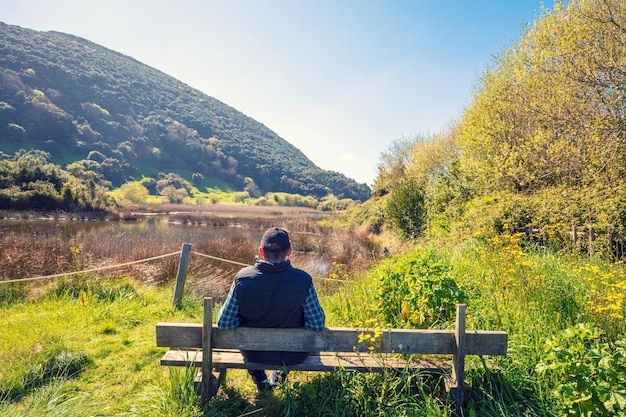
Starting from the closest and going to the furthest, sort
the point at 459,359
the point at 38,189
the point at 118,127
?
the point at 459,359 → the point at 38,189 → the point at 118,127

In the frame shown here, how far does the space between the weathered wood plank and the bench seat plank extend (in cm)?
20

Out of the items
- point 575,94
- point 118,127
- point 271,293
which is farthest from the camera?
point 118,127

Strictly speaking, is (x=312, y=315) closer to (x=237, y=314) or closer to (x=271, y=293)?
(x=271, y=293)

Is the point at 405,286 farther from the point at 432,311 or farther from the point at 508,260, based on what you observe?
the point at 508,260

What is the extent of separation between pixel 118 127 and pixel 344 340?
115 metres

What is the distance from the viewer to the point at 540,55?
425 inches

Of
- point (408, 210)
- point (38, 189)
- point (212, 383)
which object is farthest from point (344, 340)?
point (38, 189)

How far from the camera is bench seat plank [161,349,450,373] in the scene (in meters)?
2.58

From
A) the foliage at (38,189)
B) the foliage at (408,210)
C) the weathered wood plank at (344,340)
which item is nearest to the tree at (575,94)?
the foliage at (408,210)

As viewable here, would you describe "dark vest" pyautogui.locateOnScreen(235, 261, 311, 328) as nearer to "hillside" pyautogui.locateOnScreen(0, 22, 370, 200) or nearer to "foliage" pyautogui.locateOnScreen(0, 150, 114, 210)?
"foliage" pyautogui.locateOnScreen(0, 150, 114, 210)

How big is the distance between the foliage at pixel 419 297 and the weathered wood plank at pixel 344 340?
2.79 feet

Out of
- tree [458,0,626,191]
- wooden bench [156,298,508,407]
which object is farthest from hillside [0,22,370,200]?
wooden bench [156,298,508,407]

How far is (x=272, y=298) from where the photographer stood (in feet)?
8.41

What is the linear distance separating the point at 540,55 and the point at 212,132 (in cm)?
13134
